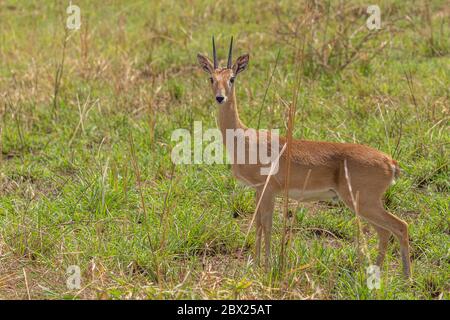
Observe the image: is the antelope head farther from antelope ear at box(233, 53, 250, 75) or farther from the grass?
the grass

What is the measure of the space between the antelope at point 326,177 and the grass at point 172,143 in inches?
8.2

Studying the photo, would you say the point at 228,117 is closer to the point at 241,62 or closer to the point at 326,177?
the point at 241,62

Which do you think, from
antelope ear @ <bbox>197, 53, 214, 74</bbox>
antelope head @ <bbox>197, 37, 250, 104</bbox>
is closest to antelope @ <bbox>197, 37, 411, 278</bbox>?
antelope head @ <bbox>197, 37, 250, 104</bbox>

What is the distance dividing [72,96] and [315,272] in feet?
13.8

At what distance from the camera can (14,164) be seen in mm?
7324

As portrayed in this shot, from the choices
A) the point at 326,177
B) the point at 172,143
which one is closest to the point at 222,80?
the point at 326,177

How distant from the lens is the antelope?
5.29 metres

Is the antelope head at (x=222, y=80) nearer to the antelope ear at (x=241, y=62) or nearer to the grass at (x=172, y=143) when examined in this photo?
the antelope ear at (x=241, y=62)

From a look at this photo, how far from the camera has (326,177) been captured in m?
5.47

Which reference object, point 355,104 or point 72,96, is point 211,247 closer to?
point 355,104

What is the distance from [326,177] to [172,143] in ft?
7.17

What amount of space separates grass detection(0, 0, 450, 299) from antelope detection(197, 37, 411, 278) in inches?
8.2
